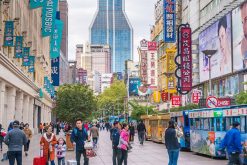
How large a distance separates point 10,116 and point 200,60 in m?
26.5

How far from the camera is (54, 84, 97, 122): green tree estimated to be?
45875 millimetres

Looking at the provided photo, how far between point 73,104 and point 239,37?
56.6ft

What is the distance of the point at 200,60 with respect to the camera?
5806 cm

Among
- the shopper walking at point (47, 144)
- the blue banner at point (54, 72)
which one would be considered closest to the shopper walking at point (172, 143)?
the shopper walking at point (47, 144)

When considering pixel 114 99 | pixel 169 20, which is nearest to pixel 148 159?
pixel 169 20

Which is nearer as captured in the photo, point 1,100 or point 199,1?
point 1,100

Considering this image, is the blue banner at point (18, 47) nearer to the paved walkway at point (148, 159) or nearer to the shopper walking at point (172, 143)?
the paved walkway at point (148, 159)

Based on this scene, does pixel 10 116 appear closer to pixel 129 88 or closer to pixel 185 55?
pixel 185 55

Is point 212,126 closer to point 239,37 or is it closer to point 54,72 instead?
point 239,37

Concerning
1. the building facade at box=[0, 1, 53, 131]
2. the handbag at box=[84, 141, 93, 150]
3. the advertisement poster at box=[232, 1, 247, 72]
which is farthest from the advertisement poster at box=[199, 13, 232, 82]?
the handbag at box=[84, 141, 93, 150]

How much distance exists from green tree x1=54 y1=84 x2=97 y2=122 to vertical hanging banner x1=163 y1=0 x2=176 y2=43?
711 inches

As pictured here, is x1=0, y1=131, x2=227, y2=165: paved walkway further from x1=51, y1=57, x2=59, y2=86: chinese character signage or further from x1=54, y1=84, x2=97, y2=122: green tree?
x1=51, y1=57, x2=59, y2=86: chinese character signage

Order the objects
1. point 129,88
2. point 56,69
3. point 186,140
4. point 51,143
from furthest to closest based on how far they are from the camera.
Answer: point 129,88 → point 56,69 → point 186,140 → point 51,143

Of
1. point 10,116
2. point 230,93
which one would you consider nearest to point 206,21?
point 230,93
